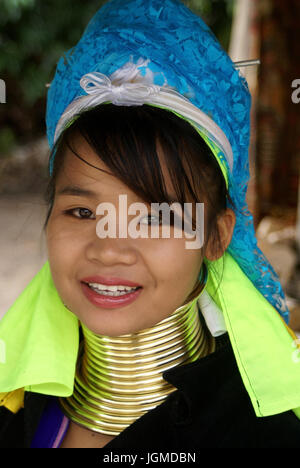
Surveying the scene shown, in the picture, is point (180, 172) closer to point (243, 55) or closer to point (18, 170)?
point (243, 55)

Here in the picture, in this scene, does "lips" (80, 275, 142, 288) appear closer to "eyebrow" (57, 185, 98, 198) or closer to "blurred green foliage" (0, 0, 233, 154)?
"eyebrow" (57, 185, 98, 198)

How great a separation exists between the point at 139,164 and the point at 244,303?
391 mm

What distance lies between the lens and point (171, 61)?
106 cm

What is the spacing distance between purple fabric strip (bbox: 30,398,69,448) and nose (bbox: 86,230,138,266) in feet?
1.41

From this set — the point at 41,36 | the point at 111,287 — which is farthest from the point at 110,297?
the point at 41,36

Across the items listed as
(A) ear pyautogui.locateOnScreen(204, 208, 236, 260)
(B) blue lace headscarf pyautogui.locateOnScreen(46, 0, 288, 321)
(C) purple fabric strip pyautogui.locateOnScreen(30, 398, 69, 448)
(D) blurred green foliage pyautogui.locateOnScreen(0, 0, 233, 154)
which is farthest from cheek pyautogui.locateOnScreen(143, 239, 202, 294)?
(D) blurred green foliage pyautogui.locateOnScreen(0, 0, 233, 154)

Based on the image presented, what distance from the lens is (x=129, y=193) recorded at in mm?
1046

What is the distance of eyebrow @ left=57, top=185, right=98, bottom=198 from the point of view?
42.1 inches

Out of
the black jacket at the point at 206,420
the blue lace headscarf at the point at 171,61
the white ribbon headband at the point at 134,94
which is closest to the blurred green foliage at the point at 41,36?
the blue lace headscarf at the point at 171,61

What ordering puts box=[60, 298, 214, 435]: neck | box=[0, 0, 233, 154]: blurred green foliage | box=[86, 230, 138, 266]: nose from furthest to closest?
box=[0, 0, 233, 154]: blurred green foliage, box=[60, 298, 214, 435]: neck, box=[86, 230, 138, 266]: nose

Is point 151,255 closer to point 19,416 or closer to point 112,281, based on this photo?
point 112,281

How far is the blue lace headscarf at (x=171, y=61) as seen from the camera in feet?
3.48

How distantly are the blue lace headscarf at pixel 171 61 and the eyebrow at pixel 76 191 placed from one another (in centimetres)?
18
